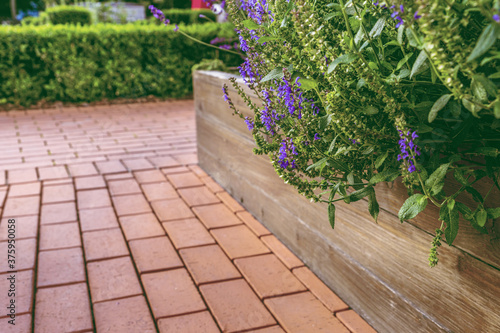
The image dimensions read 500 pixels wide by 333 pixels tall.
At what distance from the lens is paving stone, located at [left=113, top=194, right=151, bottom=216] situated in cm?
311

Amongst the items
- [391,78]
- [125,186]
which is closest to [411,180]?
[391,78]

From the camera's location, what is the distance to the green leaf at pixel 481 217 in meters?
1.23

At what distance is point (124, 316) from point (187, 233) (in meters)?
0.84

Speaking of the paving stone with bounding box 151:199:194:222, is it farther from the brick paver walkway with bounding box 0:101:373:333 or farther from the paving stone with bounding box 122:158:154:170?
the paving stone with bounding box 122:158:154:170

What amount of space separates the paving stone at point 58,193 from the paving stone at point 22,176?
0.26 metres

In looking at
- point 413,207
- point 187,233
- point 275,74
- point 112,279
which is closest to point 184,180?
point 187,233

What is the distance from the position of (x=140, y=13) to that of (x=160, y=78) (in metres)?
13.1

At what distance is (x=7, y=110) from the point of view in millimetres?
6441

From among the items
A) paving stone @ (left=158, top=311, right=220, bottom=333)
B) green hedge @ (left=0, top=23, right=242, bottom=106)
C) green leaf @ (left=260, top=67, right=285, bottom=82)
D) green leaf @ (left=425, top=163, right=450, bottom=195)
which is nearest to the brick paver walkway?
paving stone @ (left=158, top=311, right=220, bottom=333)

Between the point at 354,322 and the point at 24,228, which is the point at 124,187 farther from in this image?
the point at 354,322

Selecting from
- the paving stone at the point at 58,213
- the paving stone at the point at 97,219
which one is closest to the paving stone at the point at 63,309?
the paving stone at the point at 97,219

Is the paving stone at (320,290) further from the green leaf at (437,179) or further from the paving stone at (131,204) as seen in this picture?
the paving stone at (131,204)

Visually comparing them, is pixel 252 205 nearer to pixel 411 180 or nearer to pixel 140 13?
pixel 411 180

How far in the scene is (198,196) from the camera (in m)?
3.38
